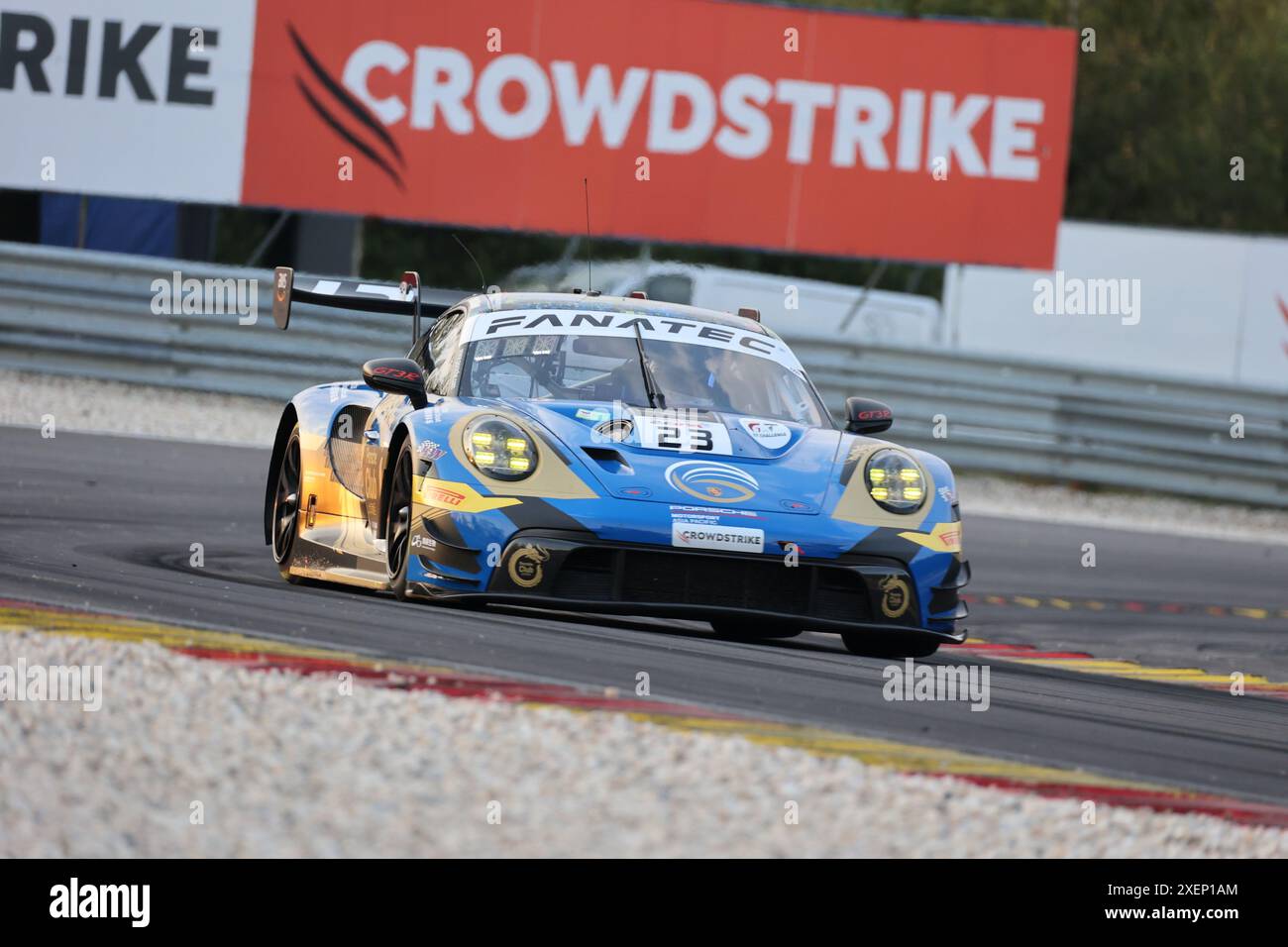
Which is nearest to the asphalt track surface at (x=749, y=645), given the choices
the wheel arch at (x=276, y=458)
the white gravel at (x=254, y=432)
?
the wheel arch at (x=276, y=458)

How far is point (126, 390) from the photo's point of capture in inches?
679

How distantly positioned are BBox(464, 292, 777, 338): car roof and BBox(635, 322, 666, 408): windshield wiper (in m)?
0.31

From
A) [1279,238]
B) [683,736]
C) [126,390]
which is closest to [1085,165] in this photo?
[1279,238]

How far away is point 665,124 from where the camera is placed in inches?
765

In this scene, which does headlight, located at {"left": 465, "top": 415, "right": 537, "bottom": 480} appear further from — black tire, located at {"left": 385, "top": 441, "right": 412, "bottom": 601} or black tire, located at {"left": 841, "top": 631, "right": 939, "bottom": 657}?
black tire, located at {"left": 841, "top": 631, "right": 939, "bottom": 657}

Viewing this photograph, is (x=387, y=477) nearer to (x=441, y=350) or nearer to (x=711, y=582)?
(x=441, y=350)

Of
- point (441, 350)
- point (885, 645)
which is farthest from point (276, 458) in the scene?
point (885, 645)

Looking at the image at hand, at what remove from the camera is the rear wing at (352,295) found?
917cm

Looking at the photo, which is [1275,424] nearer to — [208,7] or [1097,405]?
[1097,405]

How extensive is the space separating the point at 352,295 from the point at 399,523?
66.8 inches

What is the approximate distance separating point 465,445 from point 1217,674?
3562 millimetres

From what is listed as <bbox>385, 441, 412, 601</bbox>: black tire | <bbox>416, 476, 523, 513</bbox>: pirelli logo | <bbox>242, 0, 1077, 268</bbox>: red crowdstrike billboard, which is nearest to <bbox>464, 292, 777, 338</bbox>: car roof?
<bbox>385, 441, 412, 601</bbox>: black tire

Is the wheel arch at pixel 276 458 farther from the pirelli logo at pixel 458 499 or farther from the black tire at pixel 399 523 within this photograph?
the pirelli logo at pixel 458 499

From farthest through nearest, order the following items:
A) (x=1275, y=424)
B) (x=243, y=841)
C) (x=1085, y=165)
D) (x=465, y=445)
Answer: (x=1085, y=165)
(x=1275, y=424)
(x=465, y=445)
(x=243, y=841)
